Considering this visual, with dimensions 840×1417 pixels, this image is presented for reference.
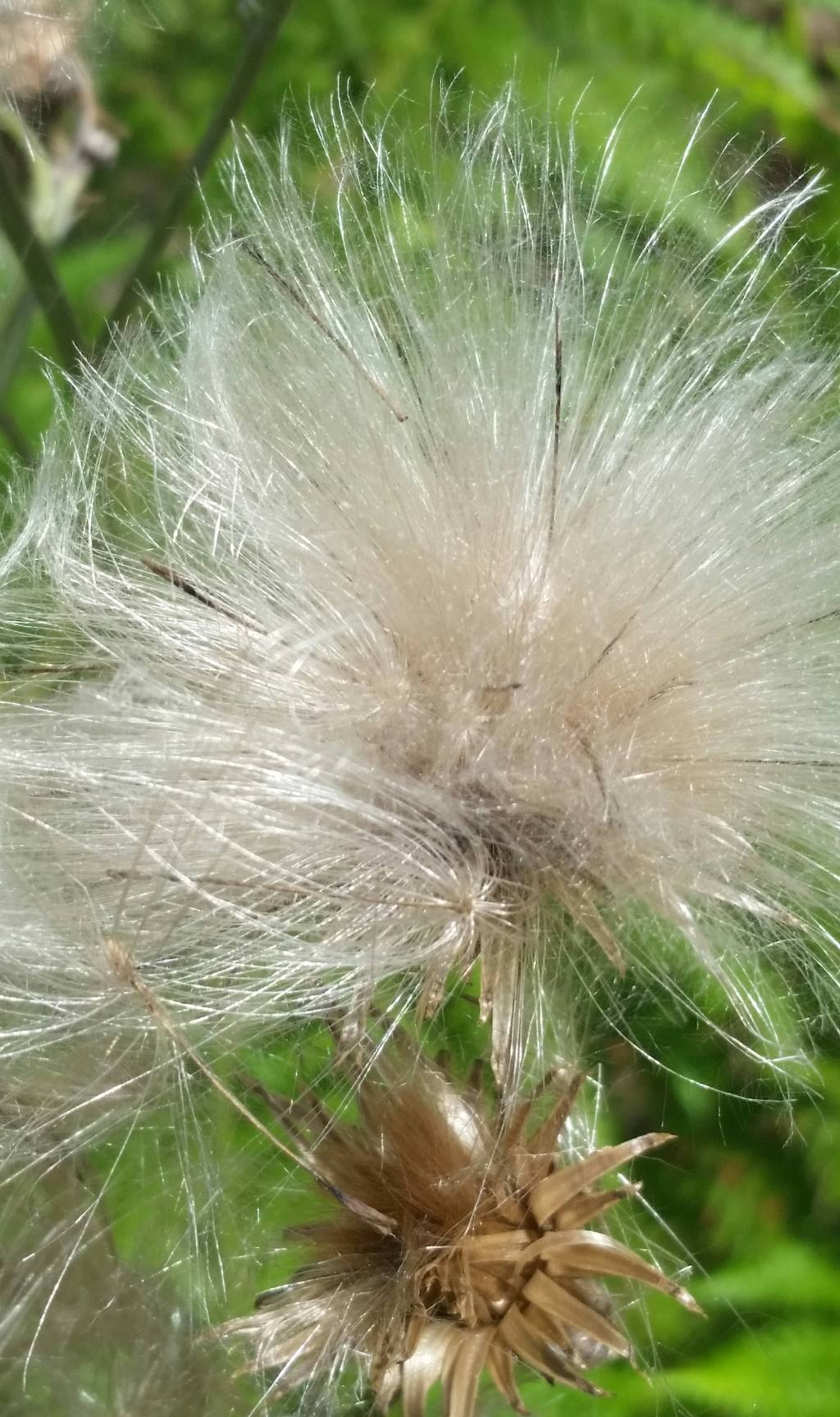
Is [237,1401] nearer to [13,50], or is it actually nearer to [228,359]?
[228,359]

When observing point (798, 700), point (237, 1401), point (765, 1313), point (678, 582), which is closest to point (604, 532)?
point (678, 582)

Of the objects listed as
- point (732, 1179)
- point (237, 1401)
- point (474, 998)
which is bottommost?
point (237, 1401)

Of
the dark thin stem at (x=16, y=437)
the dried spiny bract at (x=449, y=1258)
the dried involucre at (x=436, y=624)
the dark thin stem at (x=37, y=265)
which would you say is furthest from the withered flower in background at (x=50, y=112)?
the dried spiny bract at (x=449, y=1258)

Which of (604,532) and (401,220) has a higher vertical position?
(401,220)

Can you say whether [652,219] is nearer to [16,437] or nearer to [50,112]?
[16,437]

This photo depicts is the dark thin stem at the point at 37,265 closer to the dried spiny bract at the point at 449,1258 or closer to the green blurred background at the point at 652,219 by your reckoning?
the green blurred background at the point at 652,219

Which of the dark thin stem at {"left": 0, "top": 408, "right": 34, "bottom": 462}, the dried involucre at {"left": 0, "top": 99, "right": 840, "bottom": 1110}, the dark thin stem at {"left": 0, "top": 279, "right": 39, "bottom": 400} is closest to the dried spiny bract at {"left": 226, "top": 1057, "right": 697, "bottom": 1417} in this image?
the dried involucre at {"left": 0, "top": 99, "right": 840, "bottom": 1110}

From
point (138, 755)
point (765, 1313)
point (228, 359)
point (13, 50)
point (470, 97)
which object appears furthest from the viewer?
point (765, 1313)
